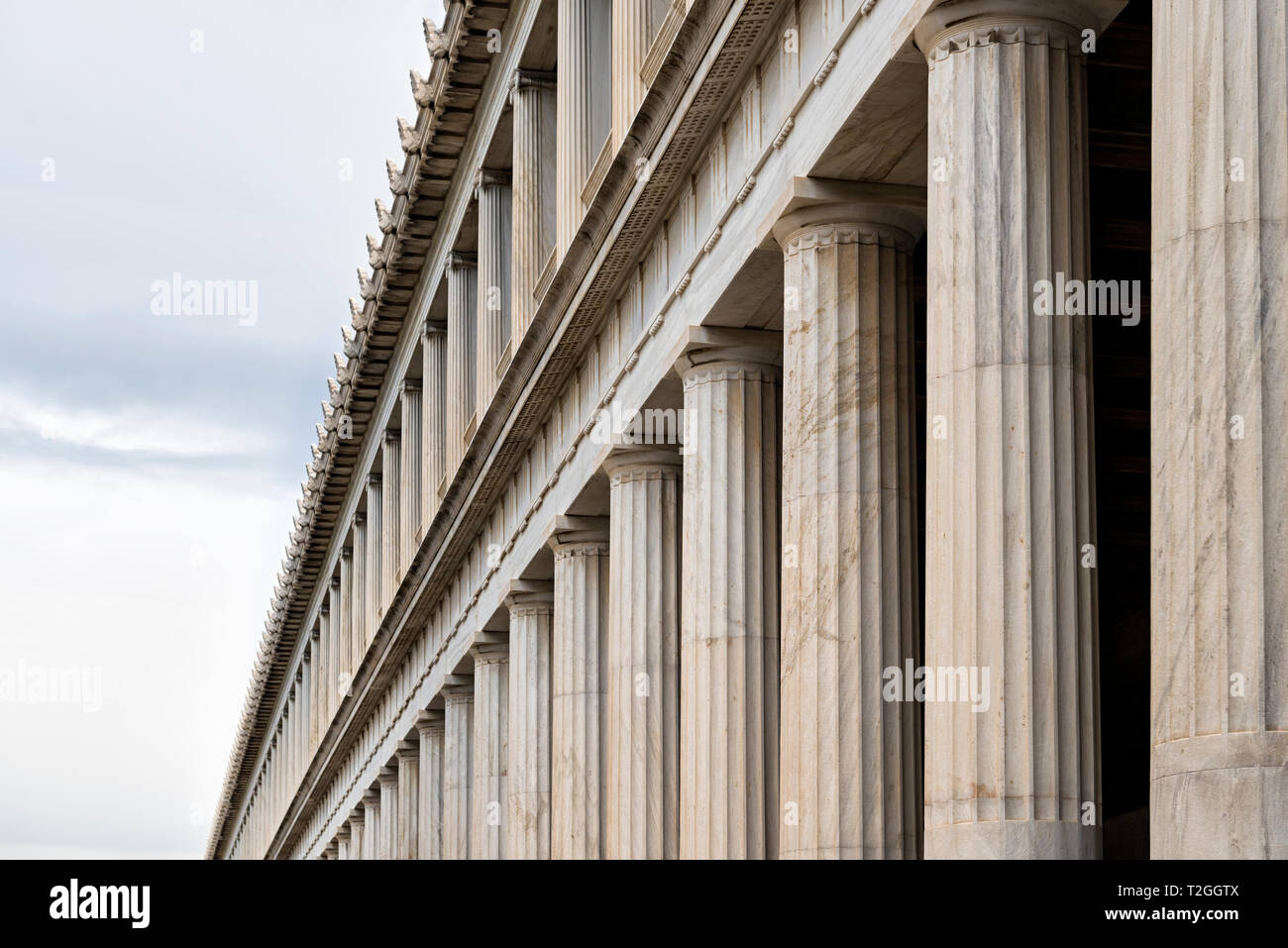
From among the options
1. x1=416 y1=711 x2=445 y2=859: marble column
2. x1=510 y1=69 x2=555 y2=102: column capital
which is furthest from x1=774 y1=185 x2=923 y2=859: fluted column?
x1=416 y1=711 x2=445 y2=859: marble column

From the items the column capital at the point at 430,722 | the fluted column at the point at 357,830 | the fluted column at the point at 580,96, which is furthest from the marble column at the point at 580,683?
the fluted column at the point at 357,830

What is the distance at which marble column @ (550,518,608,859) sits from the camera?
103 ft

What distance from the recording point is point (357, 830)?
6494 centimetres

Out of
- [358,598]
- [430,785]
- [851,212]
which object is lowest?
[430,785]

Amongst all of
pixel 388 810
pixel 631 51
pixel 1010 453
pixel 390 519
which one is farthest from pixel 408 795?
pixel 1010 453

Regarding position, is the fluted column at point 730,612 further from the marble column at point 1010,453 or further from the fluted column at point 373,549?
the fluted column at point 373,549

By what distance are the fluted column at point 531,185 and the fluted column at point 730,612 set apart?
35.2ft

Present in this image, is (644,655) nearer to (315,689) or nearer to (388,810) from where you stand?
(388,810)

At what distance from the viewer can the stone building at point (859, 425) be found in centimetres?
1230

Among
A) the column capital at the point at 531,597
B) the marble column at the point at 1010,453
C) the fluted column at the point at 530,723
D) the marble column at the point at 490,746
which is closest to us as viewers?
the marble column at the point at 1010,453

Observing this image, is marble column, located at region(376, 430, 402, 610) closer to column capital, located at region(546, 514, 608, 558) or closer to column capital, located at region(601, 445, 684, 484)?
column capital, located at region(546, 514, 608, 558)

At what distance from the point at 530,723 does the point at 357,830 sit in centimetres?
3065

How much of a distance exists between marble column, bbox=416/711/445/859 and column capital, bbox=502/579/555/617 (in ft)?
42.2

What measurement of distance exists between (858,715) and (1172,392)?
755cm
